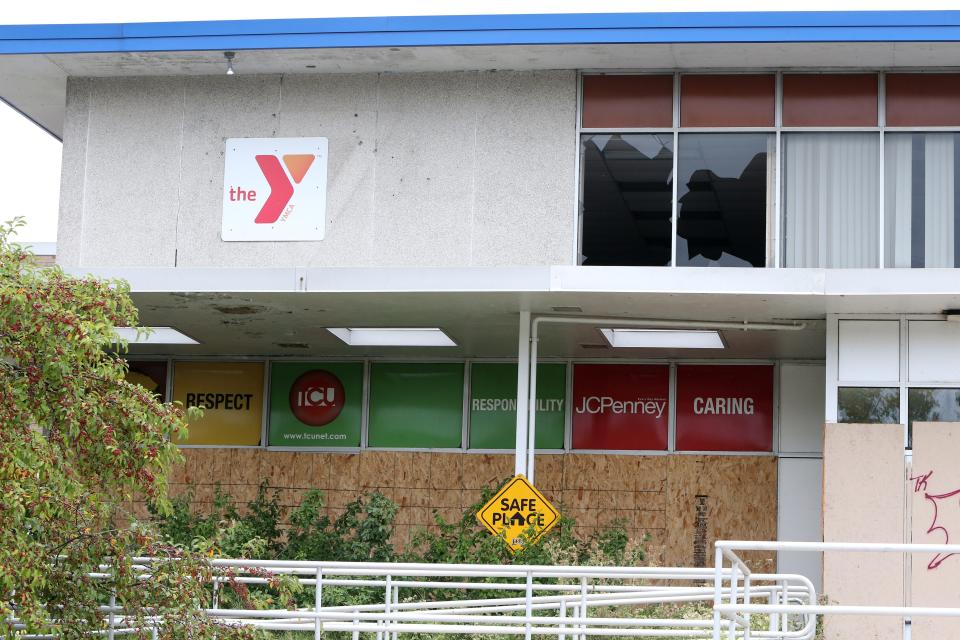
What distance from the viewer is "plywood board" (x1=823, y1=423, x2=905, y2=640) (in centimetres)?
1454

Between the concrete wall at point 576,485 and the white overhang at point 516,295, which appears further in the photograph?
the concrete wall at point 576,485

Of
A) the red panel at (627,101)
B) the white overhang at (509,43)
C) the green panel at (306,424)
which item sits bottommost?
the green panel at (306,424)

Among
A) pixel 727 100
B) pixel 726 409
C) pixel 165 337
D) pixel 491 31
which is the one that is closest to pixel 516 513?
pixel 726 409

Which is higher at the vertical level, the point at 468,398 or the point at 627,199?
the point at 627,199

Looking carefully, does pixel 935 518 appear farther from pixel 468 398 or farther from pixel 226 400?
pixel 226 400

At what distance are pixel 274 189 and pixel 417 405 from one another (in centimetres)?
565

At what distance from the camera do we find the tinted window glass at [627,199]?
15336 mm

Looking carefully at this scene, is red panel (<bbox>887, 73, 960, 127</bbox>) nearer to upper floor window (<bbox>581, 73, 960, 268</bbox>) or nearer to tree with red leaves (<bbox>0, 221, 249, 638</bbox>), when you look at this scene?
upper floor window (<bbox>581, 73, 960, 268</bbox>)

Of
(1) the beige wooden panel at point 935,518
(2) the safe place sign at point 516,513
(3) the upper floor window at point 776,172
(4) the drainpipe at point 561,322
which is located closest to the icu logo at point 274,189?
(4) the drainpipe at point 561,322

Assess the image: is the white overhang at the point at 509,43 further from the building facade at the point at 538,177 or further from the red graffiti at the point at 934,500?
the red graffiti at the point at 934,500

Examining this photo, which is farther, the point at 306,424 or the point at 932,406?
the point at 306,424

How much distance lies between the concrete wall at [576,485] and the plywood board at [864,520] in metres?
4.15

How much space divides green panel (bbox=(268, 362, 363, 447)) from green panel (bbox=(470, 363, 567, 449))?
188 cm

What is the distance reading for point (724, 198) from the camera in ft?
50.5
